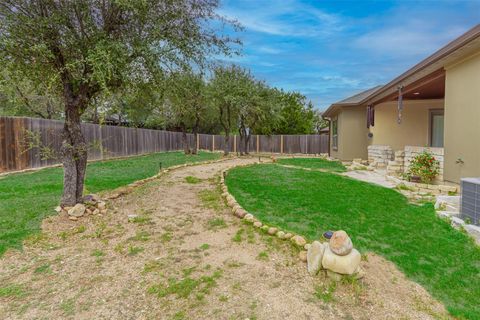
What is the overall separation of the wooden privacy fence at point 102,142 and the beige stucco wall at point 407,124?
953cm

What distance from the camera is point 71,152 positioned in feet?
15.8

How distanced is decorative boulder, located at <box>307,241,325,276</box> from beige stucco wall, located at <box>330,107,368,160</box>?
11.6m

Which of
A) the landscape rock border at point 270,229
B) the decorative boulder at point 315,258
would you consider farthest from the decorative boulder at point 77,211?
the decorative boulder at point 315,258

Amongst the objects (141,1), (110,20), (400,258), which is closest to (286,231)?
(400,258)

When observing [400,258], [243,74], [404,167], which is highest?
[243,74]

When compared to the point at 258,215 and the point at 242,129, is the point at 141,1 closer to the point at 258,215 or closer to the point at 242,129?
the point at 258,215

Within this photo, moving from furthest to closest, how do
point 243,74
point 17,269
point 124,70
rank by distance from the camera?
1. point 243,74
2. point 124,70
3. point 17,269

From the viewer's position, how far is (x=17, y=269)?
10.0 ft

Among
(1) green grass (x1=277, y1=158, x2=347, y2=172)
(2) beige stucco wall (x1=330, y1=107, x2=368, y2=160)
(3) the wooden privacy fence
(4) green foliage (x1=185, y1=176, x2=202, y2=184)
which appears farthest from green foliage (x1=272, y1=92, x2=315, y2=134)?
(4) green foliage (x1=185, y1=176, x2=202, y2=184)

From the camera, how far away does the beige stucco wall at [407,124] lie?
34.6 ft

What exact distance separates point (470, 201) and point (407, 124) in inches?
293

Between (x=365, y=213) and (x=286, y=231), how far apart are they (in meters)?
1.87

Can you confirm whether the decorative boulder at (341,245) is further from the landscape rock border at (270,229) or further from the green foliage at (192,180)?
the green foliage at (192,180)

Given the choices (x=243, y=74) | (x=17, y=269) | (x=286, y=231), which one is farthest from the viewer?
(x=243, y=74)
